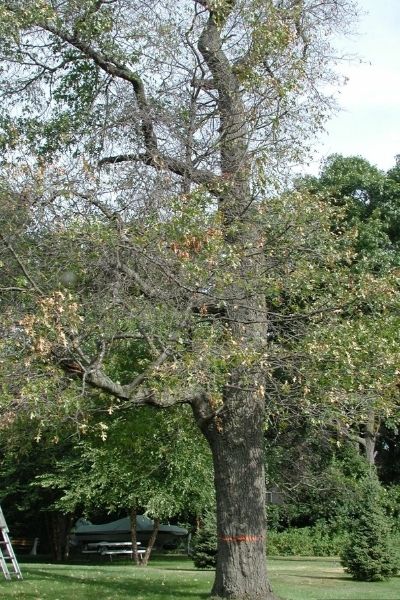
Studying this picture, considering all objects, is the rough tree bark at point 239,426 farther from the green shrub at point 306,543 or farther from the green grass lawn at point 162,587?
the green shrub at point 306,543

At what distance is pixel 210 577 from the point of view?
1858 centimetres

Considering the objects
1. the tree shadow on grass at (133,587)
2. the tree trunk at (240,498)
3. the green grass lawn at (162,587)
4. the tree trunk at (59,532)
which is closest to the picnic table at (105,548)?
the tree trunk at (59,532)

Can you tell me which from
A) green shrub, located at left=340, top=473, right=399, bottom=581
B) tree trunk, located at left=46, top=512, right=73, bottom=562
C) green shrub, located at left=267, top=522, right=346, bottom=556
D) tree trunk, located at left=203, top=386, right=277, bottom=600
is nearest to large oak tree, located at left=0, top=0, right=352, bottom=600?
tree trunk, located at left=203, top=386, right=277, bottom=600

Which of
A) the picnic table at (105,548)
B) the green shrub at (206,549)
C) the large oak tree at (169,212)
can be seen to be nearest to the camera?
the large oak tree at (169,212)

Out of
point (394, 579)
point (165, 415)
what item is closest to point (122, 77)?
point (165, 415)

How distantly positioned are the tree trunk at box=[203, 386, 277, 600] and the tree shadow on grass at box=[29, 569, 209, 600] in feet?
3.50

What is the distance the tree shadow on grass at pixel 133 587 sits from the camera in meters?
14.2

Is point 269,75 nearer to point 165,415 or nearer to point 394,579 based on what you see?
point 165,415

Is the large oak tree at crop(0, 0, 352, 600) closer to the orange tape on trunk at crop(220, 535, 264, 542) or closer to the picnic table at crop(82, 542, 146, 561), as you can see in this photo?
the orange tape on trunk at crop(220, 535, 264, 542)

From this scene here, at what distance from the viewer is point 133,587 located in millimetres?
15648

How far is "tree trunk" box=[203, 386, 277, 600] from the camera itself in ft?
42.0

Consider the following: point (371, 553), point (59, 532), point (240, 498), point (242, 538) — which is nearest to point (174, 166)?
point (240, 498)

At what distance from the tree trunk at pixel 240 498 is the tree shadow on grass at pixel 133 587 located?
42.0 inches

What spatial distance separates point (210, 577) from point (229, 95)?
10.9 metres
